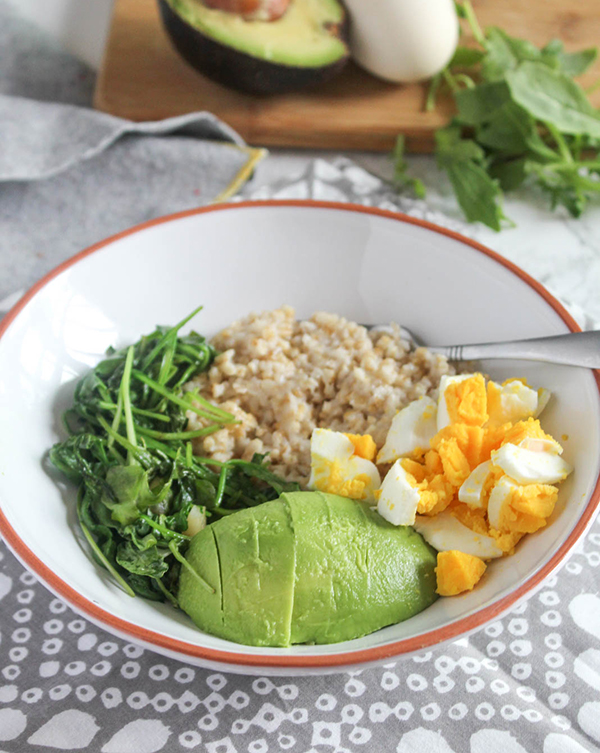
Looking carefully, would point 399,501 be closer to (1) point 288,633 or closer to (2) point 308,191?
(1) point 288,633

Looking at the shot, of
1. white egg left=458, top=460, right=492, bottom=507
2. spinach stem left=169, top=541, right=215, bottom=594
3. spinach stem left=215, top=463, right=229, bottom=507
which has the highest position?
white egg left=458, top=460, right=492, bottom=507

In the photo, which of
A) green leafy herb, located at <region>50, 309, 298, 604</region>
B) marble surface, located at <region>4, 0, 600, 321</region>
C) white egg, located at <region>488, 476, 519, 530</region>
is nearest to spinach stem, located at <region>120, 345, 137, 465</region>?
green leafy herb, located at <region>50, 309, 298, 604</region>

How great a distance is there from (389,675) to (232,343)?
1090 mm

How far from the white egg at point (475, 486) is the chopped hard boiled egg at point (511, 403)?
179 millimetres

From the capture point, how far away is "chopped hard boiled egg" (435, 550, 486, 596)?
1682 mm

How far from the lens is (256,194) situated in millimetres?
3172

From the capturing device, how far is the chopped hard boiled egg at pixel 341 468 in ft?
6.28

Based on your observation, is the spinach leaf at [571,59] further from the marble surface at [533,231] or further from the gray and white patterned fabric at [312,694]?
the gray and white patterned fabric at [312,694]

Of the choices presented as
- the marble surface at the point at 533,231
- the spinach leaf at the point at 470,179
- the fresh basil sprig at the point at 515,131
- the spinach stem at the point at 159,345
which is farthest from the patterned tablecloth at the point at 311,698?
the fresh basil sprig at the point at 515,131

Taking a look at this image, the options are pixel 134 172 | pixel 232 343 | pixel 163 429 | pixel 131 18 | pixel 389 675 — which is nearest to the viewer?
pixel 389 675

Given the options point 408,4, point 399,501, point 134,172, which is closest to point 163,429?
point 399,501

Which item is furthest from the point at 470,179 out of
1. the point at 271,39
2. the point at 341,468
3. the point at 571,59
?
the point at 341,468

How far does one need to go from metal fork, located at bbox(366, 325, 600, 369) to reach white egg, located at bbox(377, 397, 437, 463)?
0.27 m

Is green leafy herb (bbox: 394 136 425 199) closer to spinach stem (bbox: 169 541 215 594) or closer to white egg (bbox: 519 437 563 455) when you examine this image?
white egg (bbox: 519 437 563 455)
